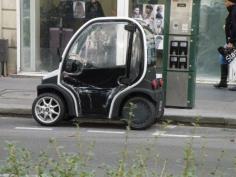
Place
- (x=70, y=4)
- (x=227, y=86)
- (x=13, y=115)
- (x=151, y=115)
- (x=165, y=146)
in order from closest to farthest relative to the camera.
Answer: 1. (x=165, y=146)
2. (x=151, y=115)
3. (x=13, y=115)
4. (x=227, y=86)
5. (x=70, y=4)

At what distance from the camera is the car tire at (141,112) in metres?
9.05

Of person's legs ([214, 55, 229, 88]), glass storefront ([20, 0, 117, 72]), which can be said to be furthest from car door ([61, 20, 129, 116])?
glass storefront ([20, 0, 117, 72])

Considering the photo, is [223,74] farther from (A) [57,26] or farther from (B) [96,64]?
(B) [96,64]

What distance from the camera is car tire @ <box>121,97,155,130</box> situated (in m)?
9.05

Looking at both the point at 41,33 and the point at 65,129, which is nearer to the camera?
the point at 65,129

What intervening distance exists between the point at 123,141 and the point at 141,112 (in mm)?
1035

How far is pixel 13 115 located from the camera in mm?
10328

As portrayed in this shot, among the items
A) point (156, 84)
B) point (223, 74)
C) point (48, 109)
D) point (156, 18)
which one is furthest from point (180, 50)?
point (156, 18)

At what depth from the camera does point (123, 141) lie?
817 centimetres

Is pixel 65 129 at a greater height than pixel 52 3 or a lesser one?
lesser

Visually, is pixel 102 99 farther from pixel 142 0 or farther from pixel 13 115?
pixel 142 0

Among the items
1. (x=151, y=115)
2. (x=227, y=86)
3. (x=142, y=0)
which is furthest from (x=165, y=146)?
(x=142, y=0)

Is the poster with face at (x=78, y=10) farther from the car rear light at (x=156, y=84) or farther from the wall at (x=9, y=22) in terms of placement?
the car rear light at (x=156, y=84)

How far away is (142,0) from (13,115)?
471 centimetres
